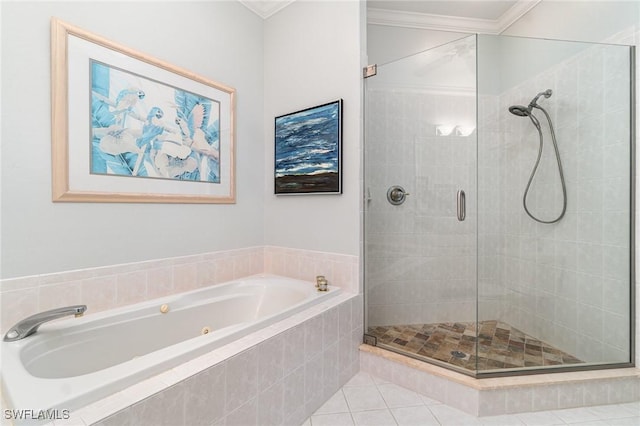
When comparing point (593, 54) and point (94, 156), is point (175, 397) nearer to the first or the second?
point (94, 156)

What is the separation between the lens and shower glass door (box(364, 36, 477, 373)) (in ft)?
6.17

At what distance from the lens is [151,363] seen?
914 mm

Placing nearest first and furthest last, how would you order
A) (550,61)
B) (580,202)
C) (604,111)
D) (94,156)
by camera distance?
(94,156) < (604,111) < (580,202) < (550,61)

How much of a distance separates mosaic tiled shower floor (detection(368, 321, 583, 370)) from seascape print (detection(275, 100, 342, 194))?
111cm

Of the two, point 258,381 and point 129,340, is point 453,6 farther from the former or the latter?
point 129,340

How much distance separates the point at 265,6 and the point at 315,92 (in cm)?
89

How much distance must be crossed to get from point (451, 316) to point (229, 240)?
1718mm

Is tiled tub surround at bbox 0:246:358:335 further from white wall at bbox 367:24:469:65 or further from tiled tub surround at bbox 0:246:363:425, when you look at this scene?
white wall at bbox 367:24:469:65

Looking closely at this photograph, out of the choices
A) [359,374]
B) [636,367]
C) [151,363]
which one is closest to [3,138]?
[151,363]

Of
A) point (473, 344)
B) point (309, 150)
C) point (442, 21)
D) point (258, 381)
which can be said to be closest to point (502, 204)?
point (473, 344)

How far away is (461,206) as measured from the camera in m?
1.89

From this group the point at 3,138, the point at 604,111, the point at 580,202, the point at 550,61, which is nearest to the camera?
the point at 3,138

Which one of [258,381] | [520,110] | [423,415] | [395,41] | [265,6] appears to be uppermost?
[265,6]

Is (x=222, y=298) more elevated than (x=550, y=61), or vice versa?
(x=550, y=61)
